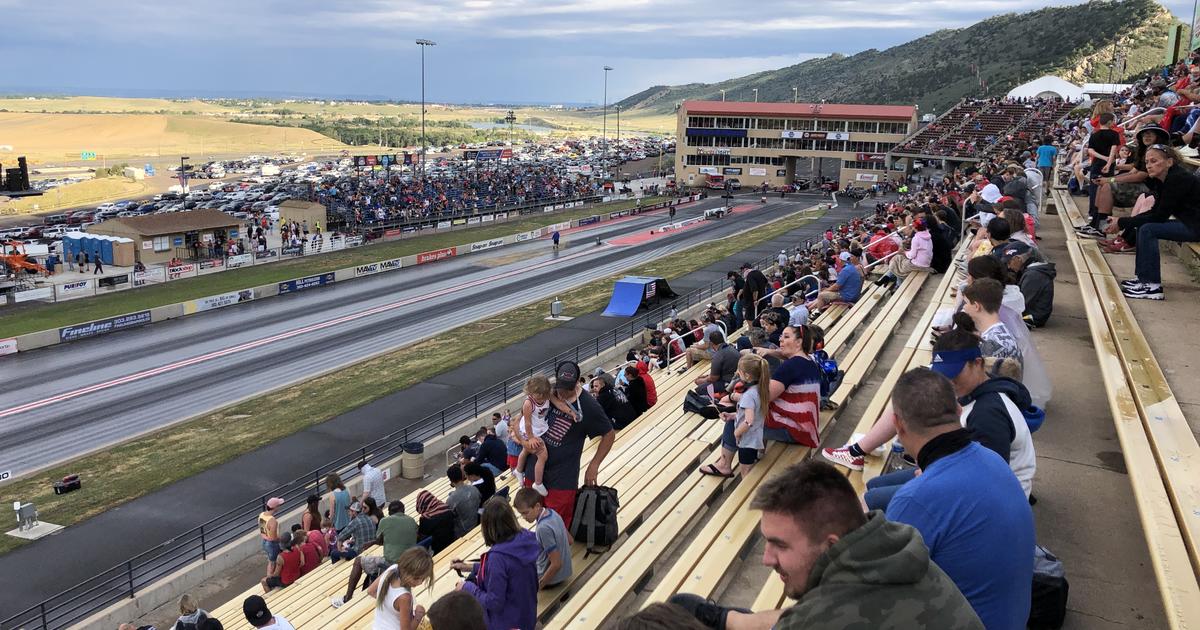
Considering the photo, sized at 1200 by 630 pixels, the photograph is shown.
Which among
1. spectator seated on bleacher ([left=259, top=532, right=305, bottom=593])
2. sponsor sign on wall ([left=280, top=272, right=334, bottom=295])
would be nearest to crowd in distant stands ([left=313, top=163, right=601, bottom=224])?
sponsor sign on wall ([left=280, top=272, right=334, bottom=295])

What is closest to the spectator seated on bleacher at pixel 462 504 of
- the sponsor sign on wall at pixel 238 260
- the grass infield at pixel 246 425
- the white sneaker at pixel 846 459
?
the white sneaker at pixel 846 459

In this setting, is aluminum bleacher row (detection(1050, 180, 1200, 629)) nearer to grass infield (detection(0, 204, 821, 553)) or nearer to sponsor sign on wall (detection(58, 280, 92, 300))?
grass infield (detection(0, 204, 821, 553))

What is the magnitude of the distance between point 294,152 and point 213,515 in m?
152

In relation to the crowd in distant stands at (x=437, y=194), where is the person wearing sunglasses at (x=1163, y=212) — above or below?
above

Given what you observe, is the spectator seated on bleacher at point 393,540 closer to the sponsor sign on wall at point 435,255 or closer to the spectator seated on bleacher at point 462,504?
the spectator seated on bleacher at point 462,504

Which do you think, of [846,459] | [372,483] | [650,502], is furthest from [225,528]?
[846,459]

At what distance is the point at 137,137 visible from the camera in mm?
168500

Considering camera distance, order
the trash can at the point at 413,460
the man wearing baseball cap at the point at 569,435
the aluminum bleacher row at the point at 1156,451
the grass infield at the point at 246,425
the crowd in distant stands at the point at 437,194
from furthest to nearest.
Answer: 1. the crowd in distant stands at the point at 437,194
2. the trash can at the point at 413,460
3. the grass infield at the point at 246,425
4. the man wearing baseball cap at the point at 569,435
5. the aluminum bleacher row at the point at 1156,451

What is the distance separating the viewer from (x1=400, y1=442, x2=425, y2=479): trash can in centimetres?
1895

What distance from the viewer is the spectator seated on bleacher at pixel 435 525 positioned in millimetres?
9195

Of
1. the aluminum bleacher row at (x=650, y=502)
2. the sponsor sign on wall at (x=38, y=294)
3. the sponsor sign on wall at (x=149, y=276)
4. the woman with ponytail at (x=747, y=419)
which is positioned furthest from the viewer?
the sponsor sign on wall at (x=149, y=276)

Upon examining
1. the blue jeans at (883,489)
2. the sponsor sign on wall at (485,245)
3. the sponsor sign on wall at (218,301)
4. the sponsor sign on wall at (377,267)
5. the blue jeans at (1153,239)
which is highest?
the blue jeans at (1153,239)

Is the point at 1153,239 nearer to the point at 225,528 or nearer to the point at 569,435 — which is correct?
the point at 569,435

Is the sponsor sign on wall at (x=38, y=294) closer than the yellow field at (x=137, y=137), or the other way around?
the sponsor sign on wall at (x=38, y=294)
